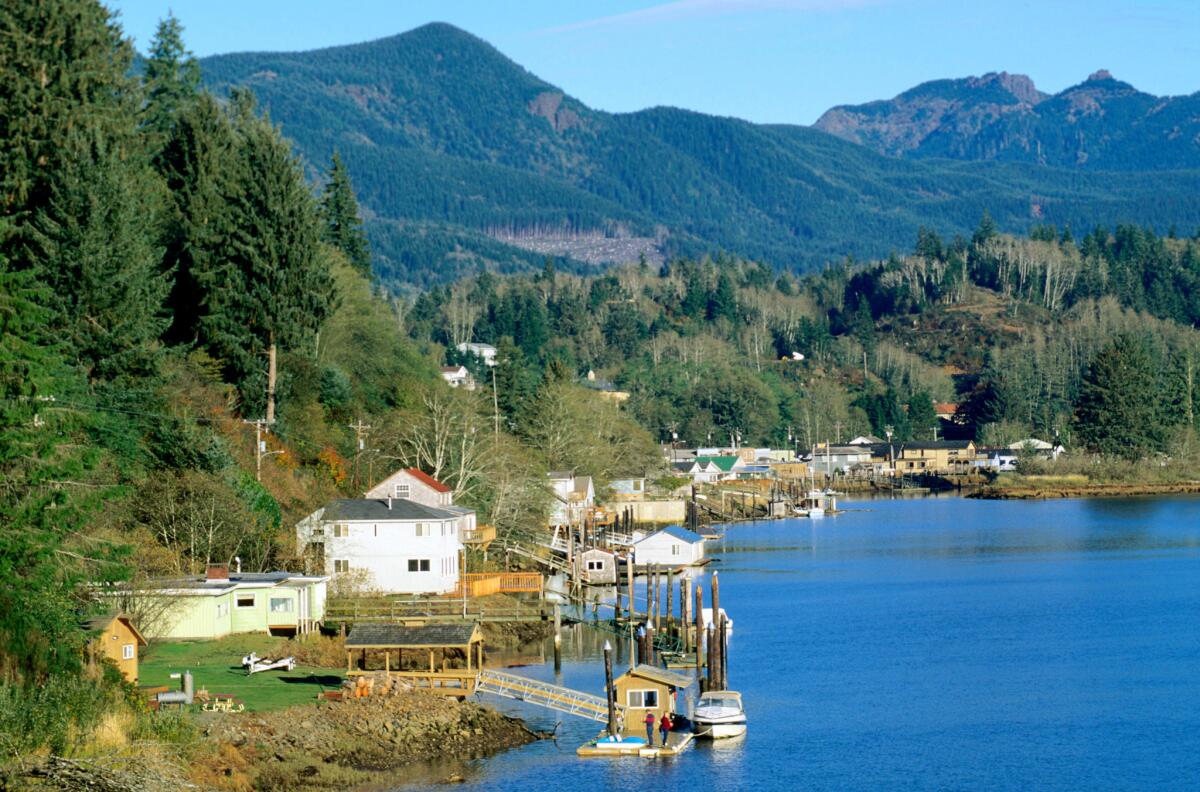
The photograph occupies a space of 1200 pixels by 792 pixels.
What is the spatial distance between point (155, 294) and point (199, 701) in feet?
82.5

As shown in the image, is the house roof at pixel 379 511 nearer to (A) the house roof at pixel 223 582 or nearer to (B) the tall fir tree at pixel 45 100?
(A) the house roof at pixel 223 582

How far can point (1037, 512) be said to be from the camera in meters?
144

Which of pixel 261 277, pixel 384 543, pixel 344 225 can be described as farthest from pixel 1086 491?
pixel 384 543

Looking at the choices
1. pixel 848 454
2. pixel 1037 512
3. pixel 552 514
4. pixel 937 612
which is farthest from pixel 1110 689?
pixel 848 454

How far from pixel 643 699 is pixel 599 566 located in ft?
125

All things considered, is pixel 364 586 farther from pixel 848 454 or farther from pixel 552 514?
pixel 848 454

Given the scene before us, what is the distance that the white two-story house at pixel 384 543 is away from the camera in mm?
61656

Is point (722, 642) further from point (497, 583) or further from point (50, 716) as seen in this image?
point (50, 716)

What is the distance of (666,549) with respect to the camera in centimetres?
9050

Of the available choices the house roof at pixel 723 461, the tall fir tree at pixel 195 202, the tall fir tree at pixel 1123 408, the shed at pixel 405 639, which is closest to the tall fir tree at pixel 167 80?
the tall fir tree at pixel 195 202

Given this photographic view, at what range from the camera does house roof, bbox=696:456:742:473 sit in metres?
166

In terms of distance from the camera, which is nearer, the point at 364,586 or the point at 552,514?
the point at 364,586

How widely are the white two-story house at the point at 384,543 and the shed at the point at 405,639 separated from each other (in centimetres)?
1334

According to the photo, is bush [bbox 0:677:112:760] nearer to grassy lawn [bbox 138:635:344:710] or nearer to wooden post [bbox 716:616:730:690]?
grassy lawn [bbox 138:635:344:710]
